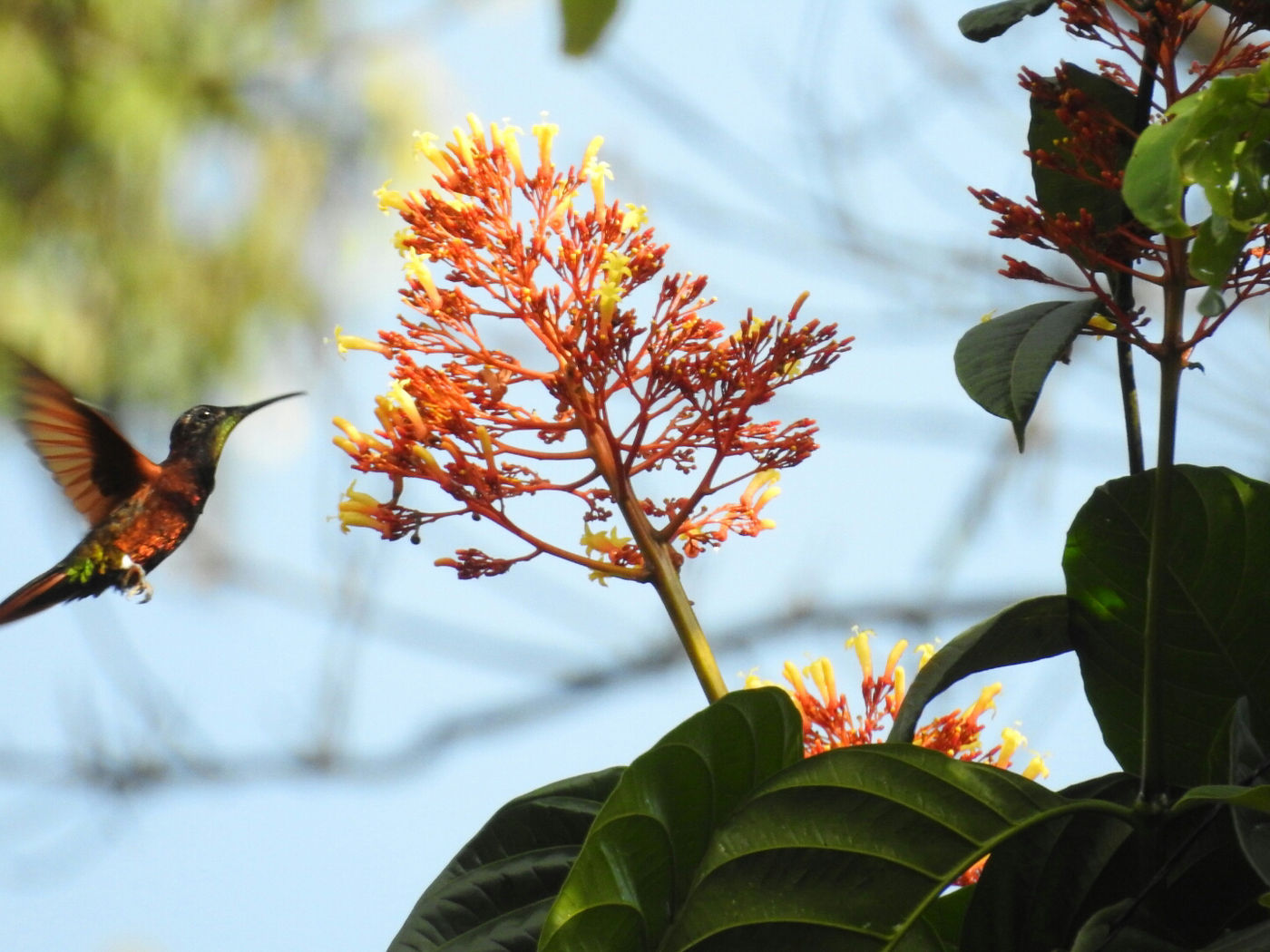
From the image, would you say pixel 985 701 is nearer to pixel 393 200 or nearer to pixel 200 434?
pixel 393 200

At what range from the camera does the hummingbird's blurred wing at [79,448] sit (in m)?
1.79

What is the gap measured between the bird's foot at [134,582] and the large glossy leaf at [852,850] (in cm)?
148

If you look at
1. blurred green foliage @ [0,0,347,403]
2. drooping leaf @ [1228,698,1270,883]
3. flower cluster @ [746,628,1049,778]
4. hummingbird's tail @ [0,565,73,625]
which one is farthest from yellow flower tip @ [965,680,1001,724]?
blurred green foliage @ [0,0,347,403]

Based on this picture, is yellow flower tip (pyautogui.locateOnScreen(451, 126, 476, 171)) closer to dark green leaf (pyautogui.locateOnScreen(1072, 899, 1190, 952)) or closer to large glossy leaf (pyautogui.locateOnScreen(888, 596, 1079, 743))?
large glossy leaf (pyautogui.locateOnScreen(888, 596, 1079, 743))

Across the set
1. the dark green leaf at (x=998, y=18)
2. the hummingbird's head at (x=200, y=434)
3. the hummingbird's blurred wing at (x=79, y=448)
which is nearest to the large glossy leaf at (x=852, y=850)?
the dark green leaf at (x=998, y=18)

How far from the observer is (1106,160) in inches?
27.6

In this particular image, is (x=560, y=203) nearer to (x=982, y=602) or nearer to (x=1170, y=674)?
(x=1170, y=674)

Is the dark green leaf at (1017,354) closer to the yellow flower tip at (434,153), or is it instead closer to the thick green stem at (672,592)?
the thick green stem at (672,592)

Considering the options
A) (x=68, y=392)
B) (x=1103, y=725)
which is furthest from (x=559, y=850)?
(x=68, y=392)

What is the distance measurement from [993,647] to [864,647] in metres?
0.41

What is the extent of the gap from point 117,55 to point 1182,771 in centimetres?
481

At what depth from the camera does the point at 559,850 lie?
80 centimetres

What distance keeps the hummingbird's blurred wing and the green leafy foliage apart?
155cm

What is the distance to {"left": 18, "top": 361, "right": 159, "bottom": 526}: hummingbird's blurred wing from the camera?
5.86 feet
